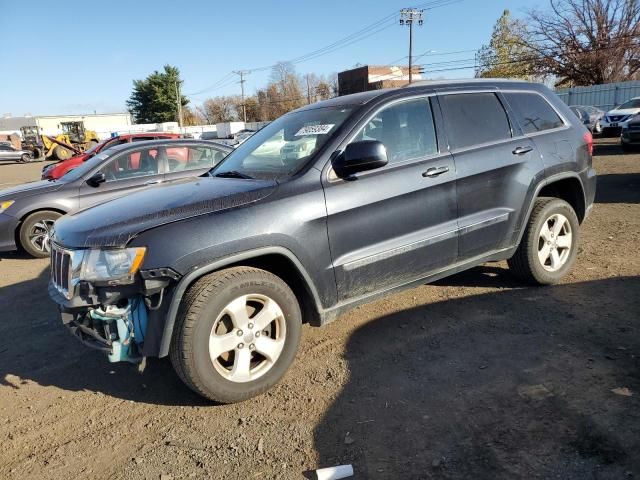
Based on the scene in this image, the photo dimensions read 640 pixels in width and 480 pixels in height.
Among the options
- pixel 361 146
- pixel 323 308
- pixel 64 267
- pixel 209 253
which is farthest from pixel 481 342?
pixel 64 267

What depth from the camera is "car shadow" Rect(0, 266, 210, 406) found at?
10.9 ft

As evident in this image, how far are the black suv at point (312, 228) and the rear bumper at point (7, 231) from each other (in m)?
→ 4.30

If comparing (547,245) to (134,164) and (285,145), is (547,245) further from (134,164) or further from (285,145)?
(134,164)

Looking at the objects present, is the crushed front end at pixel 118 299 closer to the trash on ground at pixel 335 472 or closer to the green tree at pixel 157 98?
the trash on ground at pixel 335 472

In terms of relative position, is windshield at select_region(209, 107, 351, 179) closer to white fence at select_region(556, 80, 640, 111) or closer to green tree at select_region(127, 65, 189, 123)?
white fence at select_region(556, 80, 640, 111)

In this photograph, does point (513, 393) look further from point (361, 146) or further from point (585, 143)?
point (585, 143)

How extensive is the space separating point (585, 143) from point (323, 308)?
3237 millimetres

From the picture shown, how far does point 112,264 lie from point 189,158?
17.8 ft

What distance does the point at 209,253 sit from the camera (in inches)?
111

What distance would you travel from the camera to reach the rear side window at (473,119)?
397 centimetres

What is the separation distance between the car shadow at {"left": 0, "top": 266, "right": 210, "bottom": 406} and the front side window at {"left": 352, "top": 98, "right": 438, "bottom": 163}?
2.20 m

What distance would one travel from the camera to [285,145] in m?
3.88

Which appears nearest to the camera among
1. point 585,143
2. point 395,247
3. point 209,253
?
point 209,253

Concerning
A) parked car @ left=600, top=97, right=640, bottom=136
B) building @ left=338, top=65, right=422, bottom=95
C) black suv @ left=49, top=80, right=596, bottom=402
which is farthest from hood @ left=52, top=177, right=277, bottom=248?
building @ left=338, top=65, right=422, bottom=95
